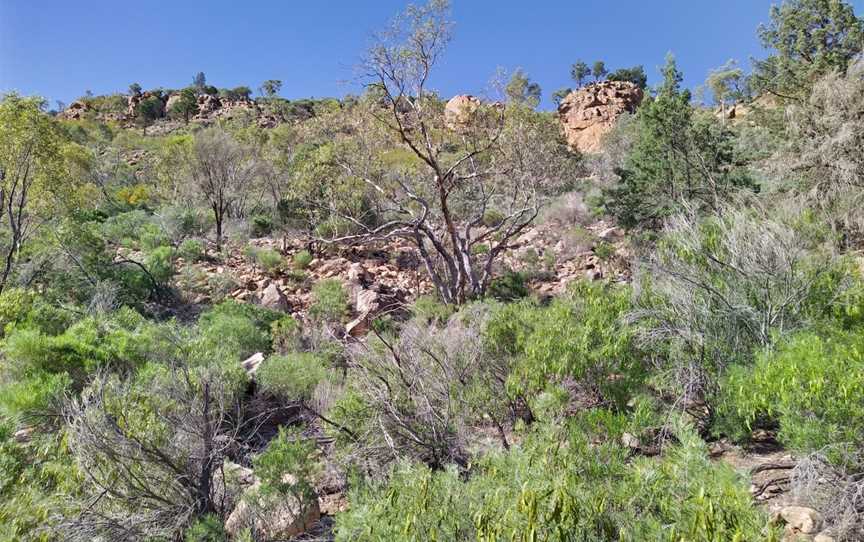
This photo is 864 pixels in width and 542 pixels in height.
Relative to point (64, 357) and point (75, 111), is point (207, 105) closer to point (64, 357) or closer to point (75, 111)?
point (75, 111)

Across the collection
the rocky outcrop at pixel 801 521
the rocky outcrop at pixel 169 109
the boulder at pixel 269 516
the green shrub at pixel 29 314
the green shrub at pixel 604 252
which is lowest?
the rocky outcrop at pixel 801 521

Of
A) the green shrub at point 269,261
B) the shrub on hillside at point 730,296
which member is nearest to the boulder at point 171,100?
the green shrub at point 269,261

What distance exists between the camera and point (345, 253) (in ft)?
47.6

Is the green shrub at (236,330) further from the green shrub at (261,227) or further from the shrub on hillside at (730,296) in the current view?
the green shrub at (261,227)

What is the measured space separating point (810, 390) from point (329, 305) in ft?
27.0

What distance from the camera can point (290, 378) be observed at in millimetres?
6590

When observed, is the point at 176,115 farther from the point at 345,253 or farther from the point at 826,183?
the point at 826,183

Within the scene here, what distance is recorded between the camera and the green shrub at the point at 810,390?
3316 millimetres

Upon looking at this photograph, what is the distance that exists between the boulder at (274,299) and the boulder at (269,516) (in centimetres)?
677

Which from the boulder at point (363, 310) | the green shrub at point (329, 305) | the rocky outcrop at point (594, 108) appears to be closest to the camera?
the boulder at point (363, 310)

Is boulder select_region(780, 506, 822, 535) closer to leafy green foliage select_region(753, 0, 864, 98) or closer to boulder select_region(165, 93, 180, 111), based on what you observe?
leafy green foliage select_region(753, 0, 864, 98)

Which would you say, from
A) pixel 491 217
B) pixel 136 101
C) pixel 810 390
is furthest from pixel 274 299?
pixel 136 101

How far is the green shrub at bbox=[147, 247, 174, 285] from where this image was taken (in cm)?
1135

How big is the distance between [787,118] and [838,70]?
1.53 meters
